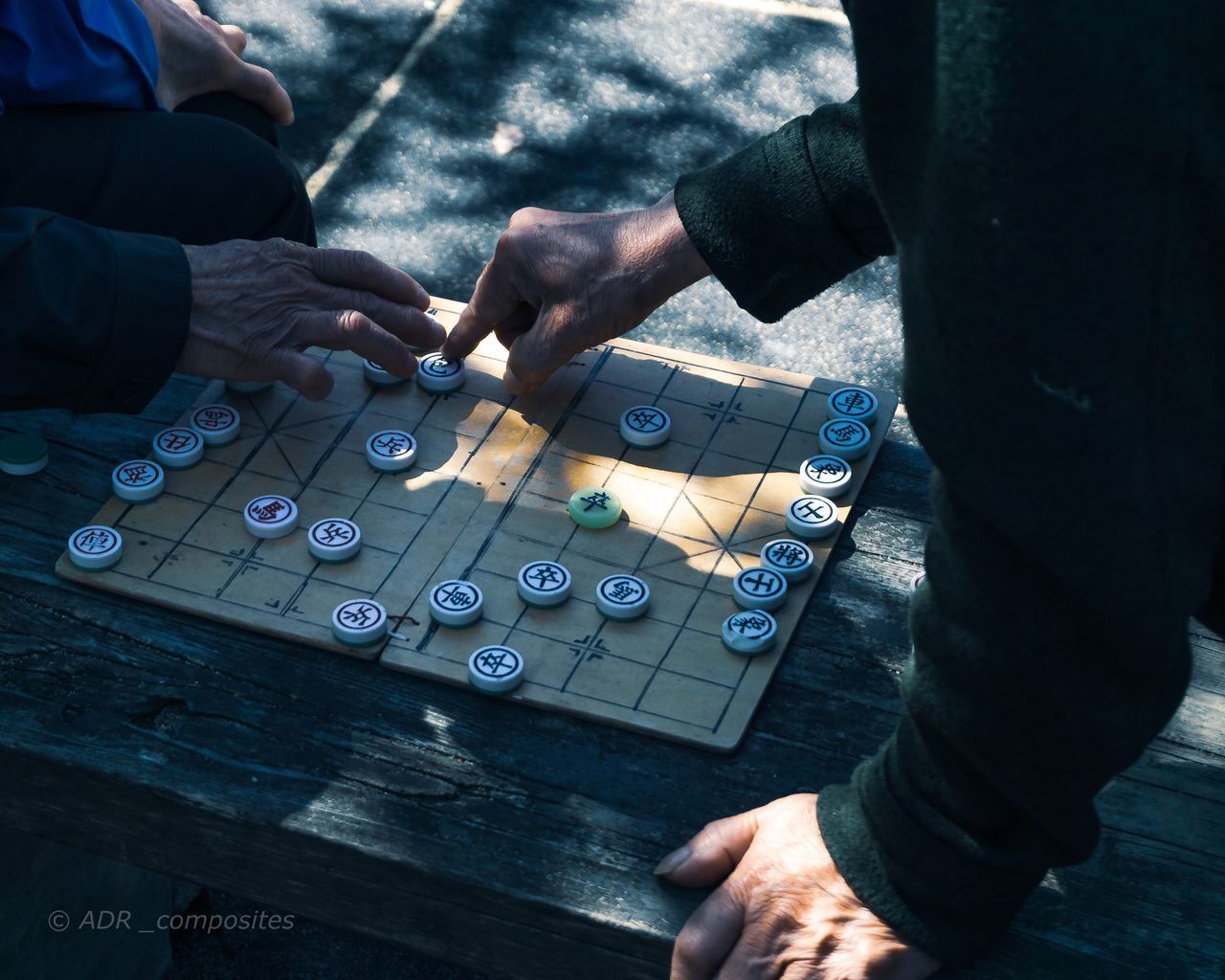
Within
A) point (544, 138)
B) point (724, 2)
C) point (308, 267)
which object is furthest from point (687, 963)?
point (724, 2)

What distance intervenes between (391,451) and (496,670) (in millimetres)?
412

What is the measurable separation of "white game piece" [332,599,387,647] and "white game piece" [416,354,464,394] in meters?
0.44

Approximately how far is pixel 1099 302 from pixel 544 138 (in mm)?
2723

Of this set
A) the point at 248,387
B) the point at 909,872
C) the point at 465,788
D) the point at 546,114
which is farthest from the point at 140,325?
the point at 546,114

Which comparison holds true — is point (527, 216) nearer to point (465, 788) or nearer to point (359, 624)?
point (359, 624)

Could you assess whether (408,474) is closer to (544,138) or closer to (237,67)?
(237,67)

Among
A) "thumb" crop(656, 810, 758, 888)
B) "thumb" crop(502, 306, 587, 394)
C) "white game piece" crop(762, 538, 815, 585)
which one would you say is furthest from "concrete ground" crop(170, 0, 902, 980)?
"thumb" crop(656, 810, 758, 888)

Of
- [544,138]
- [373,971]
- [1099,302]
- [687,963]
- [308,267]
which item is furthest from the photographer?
[544,138]

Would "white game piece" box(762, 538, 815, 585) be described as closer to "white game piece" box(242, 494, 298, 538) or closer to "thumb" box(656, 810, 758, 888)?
"thumb" box(656, 810, 758, 888)

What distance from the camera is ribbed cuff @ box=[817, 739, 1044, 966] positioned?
1137 mm

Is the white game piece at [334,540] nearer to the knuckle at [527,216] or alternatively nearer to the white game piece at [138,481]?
the white game piece at [138,481]

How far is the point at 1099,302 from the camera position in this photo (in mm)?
777

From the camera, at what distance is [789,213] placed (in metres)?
1.72

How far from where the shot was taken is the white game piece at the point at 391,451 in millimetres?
1772
